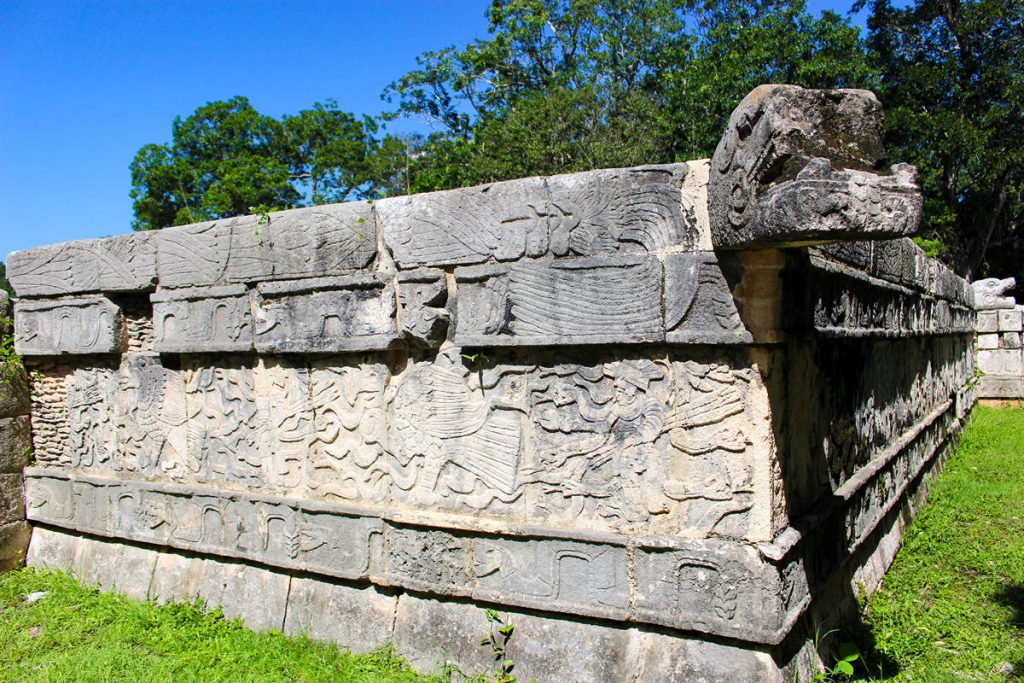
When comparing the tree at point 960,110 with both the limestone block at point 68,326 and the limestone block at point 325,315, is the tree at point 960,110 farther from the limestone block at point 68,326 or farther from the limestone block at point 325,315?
the limestone block at point 68,326

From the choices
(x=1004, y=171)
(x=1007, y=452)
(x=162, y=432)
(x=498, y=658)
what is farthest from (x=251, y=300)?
(x=1004, y=171)

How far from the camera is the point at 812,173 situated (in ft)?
6.78

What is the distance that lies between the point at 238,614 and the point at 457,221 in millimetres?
2279

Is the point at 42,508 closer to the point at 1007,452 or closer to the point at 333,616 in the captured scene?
the point at 333,616

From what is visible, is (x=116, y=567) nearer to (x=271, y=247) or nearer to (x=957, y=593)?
(x=271, y=247)

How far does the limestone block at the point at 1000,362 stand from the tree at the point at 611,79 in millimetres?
8124

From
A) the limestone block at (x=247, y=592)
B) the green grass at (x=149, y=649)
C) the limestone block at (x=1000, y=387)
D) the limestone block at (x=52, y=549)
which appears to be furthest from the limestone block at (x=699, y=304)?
the limestone block at (x=1000, y=387)

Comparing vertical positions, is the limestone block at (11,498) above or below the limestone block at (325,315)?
below

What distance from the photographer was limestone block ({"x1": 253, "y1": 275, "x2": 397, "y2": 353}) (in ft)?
10.7

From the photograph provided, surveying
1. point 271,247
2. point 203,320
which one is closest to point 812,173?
point 271,247

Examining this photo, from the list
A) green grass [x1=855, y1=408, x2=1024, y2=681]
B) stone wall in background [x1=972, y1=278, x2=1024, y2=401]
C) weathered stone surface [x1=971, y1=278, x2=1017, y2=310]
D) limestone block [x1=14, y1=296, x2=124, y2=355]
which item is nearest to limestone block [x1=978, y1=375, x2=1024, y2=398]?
stone wall in background [x1=972, y1=278, x2=1024, y2=401]

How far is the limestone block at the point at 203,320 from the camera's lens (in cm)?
372

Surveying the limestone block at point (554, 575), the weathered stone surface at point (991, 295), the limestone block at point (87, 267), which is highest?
the weathered stone surface at point (991, 295)

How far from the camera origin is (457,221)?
306 cm
